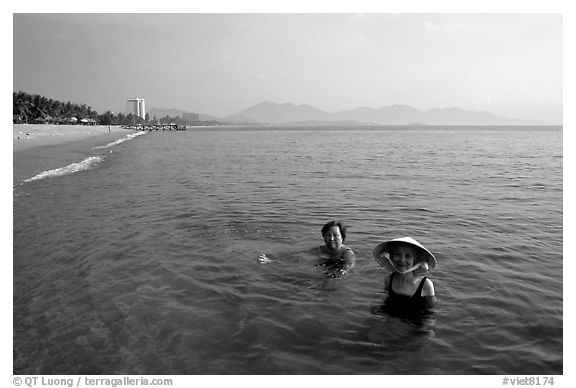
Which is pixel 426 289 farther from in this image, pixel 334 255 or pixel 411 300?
pixel 334 255

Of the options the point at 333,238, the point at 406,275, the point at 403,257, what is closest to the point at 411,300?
the point at 406,275

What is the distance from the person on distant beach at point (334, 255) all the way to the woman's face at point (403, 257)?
1877 mm

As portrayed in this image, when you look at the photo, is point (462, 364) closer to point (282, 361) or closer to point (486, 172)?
point (282, 361)

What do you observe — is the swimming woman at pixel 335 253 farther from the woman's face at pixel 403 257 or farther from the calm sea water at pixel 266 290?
the woman's face at pixel 403 257

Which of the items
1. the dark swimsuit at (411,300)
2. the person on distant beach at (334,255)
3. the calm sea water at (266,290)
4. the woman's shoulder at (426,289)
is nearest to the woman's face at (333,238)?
the person on distant beach at (334,255)

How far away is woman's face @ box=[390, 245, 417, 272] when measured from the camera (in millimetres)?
6867

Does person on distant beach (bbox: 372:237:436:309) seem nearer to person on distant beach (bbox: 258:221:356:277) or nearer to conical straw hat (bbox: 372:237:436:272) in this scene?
conical straw hat (bbox: 372:237:436:272)

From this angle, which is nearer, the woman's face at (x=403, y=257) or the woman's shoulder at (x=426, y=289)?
the woman's face at (x=403, y=257)

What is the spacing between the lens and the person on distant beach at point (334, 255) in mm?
8755

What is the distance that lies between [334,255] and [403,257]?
260 centimetres

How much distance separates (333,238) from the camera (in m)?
8.84

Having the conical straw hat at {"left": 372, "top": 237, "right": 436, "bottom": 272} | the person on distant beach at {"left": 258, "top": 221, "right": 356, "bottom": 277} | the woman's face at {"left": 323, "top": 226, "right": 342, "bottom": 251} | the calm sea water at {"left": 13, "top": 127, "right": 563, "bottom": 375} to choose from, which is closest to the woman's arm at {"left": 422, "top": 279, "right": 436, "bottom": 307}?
the calm sea water at {"left": 13, "top": 127, "right": 563, "bottom": 375}

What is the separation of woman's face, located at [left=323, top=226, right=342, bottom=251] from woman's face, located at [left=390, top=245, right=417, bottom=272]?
5.99 ft
